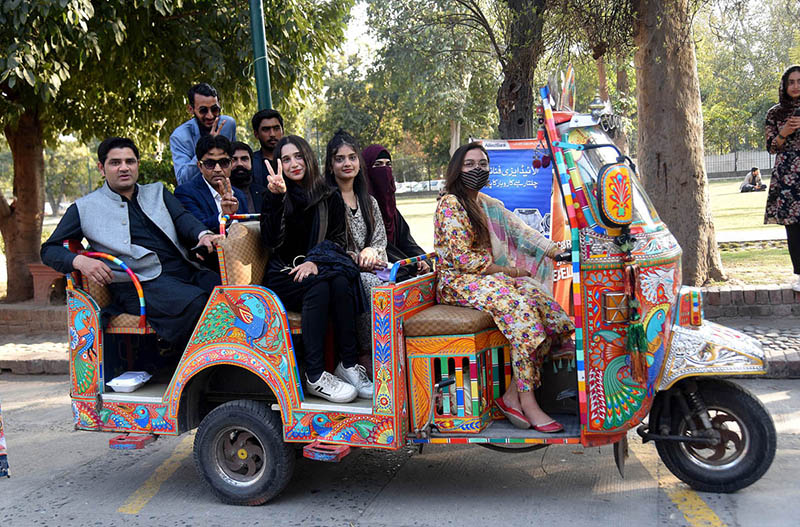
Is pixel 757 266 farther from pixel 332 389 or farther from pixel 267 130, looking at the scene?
pixel 332 389

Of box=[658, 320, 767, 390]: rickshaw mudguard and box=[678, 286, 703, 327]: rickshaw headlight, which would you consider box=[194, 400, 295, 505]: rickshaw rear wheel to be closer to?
box=[658, 320, 767, 390]: rickshaw mudguard

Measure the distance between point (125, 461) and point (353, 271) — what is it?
2.37m

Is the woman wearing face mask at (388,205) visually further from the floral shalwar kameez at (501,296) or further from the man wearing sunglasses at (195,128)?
the man wearing sunglasses at (195,128)

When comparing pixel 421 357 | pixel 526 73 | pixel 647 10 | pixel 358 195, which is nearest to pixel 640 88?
pixel 647 10

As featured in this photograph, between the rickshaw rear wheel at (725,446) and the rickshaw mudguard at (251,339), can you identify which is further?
the rickshaw mudguard at (251,339)

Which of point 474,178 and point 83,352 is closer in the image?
point 474,178

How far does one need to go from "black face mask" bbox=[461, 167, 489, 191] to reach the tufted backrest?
127 cm

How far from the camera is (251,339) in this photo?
461 centimetres

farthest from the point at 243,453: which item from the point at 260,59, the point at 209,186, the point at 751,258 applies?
the point at 751,258

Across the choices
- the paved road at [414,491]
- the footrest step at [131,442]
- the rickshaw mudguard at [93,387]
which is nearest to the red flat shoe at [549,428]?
the paved road at [414,491]

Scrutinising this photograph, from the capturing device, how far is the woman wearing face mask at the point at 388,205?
5430mm

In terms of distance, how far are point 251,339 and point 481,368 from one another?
1299 mm

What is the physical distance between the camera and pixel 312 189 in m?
4.84

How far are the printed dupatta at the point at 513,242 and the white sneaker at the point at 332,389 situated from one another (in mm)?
1170
